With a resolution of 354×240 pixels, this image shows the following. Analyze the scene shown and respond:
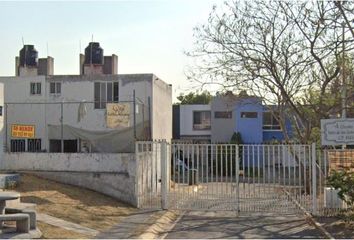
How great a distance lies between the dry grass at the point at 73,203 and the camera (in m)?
15.0

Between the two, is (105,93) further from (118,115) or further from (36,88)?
(36,88)

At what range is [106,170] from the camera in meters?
20.9

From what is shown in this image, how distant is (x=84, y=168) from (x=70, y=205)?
432cm

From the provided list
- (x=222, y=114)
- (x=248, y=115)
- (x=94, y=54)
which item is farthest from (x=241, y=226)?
(x=222, y=114)

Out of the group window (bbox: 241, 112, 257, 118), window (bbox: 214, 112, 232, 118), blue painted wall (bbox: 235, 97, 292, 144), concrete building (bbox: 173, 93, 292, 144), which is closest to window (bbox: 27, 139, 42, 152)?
concrete building (bbox: 173, 93, 292, 144)

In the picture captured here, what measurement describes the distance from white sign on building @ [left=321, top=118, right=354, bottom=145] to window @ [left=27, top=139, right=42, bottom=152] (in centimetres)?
1616

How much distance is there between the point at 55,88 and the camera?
98.9ft

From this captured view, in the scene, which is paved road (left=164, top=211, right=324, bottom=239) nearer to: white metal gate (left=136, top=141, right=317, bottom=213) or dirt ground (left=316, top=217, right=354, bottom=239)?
dirt ground (left=316, top=217, right=354, bottom=239)

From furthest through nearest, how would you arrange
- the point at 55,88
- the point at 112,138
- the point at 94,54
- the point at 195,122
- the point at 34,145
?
the point at 195,122 → the point at 94,54 → the point at 55,88 → the point at 34,145 → the point at 112,138

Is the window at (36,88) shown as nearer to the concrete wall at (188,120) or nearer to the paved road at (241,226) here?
the paved road at (241,226)

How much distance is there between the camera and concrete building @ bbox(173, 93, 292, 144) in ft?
185

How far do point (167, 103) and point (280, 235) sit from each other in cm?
1855

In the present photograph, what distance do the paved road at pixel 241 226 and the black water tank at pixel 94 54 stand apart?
19.3 metres

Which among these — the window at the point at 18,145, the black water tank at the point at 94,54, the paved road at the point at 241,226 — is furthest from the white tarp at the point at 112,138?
→ the black water tank at the point at 94,54
